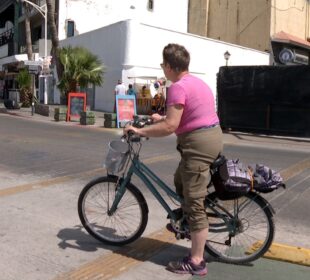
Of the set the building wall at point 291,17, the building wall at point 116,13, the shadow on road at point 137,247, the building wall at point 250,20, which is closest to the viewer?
the shadow on road at point 137,247

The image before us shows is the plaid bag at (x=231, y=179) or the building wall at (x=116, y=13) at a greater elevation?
the building wall at (x=116, y=13)

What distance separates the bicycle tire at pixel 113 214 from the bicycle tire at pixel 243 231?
26.9 inches

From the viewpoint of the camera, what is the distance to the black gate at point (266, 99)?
16375 mm

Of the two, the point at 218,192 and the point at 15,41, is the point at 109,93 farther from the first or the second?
the point at 218,192

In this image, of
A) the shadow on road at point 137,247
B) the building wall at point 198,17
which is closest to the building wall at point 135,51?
the building wall at point 198,17

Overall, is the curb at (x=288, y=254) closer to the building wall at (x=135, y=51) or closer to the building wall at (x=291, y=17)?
the building wall at (x=135, y=51)

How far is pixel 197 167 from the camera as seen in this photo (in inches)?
166

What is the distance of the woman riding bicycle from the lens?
13.8 ft

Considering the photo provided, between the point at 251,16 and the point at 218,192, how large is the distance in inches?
1393

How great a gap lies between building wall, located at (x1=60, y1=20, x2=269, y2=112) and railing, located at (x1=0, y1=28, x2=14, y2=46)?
697 inches

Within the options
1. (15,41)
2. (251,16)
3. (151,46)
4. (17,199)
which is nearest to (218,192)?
(17,199)

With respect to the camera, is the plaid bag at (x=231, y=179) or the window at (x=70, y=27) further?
the window at (x=70, y=27)

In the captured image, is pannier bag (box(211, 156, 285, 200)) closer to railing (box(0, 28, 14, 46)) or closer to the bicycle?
the bicycle

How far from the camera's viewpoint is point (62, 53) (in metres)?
24.1
